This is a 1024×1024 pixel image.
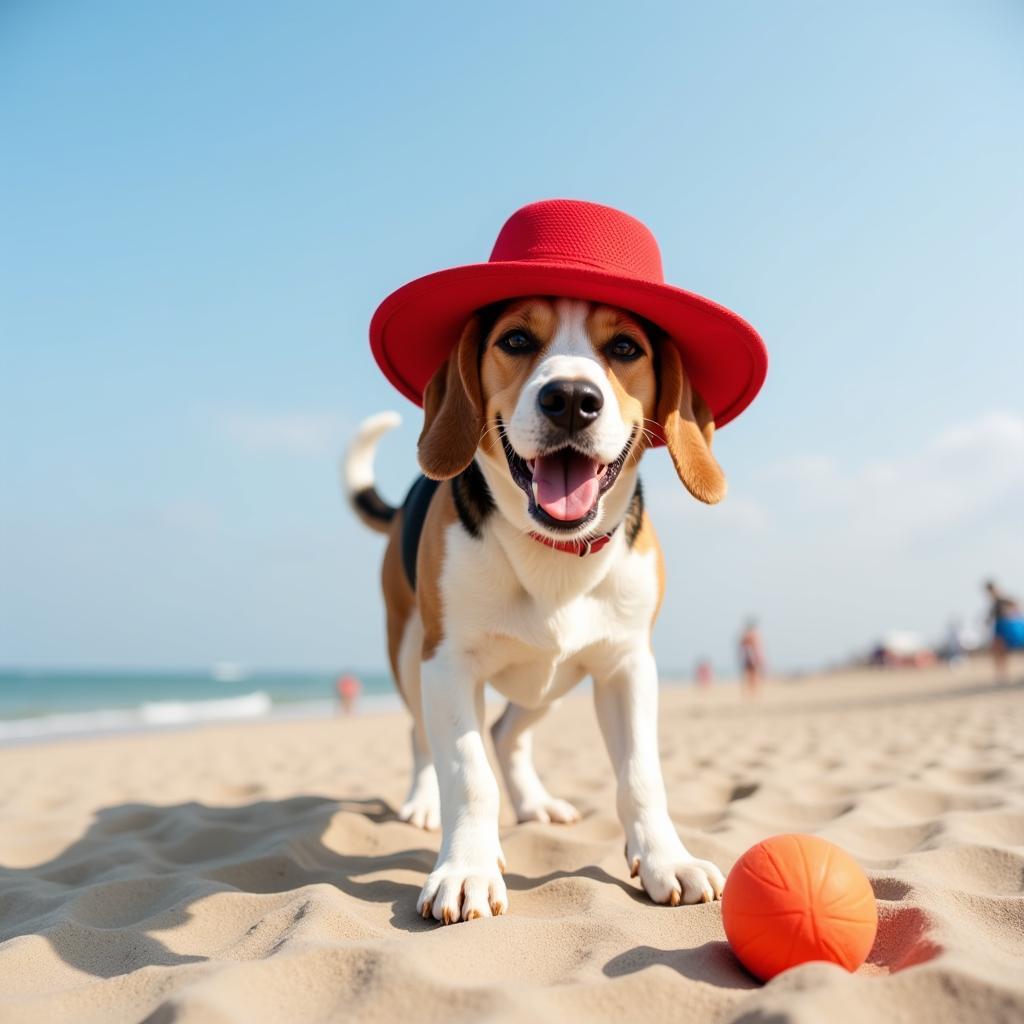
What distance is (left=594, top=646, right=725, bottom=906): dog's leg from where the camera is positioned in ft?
8.13

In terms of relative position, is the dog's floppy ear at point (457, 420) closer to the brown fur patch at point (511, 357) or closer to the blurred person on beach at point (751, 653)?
the brown fur patch at point (511, 357)

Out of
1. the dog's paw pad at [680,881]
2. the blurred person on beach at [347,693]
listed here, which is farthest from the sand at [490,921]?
the blurred person on beach at [347,693]

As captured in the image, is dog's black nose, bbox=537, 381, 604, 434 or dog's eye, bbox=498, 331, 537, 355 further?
dog's eye, bbox=498, 331, 537, 355

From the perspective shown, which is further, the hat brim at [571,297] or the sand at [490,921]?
the hat brim at [571,297]

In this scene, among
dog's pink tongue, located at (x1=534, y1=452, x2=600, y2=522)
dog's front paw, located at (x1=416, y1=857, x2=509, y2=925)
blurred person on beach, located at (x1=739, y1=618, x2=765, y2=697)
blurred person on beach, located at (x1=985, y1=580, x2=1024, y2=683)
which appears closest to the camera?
dog's front paw, located at (x1=416, y1=857, x2=509, y2=925)

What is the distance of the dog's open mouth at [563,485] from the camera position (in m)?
2.53

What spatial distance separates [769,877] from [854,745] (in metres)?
4.64

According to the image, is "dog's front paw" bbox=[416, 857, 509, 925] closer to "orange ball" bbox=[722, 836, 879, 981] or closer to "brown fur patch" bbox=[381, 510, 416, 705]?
"orange ball" bbox=[722, 836, 879, 981]

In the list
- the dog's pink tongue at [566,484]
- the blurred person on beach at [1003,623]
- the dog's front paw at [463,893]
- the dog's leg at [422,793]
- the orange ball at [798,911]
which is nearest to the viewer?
the orange ball at [798,911]

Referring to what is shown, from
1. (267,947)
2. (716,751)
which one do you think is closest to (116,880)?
(267,947)

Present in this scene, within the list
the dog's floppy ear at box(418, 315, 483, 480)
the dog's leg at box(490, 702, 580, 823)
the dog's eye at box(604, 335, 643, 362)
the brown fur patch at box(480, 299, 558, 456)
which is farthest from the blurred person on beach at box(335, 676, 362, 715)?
the dog's eye at box(604, 335, 643, 362)

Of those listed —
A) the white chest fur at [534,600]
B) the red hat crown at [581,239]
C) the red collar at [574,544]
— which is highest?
the red hat crown at [581,239]

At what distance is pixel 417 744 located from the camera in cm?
402

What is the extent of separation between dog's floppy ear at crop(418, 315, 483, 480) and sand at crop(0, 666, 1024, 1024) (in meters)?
1.26
